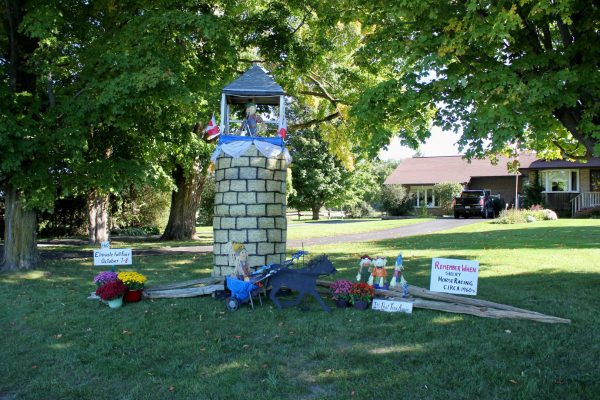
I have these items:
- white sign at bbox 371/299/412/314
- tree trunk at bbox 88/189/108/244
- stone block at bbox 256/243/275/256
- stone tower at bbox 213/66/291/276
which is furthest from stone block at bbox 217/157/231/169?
tree trunk at bbox 88/189/108/244

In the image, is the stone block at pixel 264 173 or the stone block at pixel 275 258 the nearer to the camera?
the stone block at pixel 264 173

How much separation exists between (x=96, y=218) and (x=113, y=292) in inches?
566

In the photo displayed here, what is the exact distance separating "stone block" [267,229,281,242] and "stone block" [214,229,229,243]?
2.74 feet

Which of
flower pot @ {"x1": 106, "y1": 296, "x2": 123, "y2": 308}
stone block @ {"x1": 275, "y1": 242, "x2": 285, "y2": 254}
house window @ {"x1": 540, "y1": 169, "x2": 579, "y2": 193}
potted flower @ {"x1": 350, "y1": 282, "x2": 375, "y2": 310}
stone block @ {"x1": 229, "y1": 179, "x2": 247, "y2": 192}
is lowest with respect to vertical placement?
flower pot @ {"x1": 106, "y1": 296, "x2": 123, "y2": 308}

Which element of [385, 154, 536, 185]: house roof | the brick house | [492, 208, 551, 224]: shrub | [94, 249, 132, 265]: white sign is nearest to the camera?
[94, 249, 132, 265]: white sign

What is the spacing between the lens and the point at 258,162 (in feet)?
31.7

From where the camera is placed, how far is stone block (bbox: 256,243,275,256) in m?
9.62

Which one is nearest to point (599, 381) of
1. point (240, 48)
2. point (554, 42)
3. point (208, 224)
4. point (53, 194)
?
point (554, 42)

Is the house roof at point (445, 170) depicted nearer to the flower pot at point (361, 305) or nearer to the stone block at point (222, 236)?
the stone block at point (222, 236)

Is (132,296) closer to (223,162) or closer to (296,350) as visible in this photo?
(223,162)

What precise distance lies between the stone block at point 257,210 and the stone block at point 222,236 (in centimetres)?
65

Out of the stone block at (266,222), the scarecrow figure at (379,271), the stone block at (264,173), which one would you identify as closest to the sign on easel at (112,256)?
the stone block at (266,222)

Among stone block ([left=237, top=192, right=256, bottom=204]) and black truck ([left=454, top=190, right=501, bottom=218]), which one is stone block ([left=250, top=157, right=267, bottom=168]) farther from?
black truck ([left=454, top=190, right=501, bottom=218])

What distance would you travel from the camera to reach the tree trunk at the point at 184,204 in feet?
75.1
